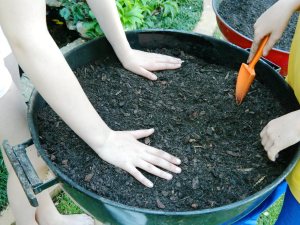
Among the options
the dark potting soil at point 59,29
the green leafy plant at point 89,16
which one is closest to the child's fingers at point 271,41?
the green leafy plant at point 89,16

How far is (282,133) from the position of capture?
2.98 feet

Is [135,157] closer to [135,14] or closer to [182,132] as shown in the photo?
[182,132]

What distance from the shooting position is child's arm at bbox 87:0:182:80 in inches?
45.2

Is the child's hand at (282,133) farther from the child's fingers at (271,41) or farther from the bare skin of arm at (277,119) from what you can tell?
the child's fingers at (271,41)

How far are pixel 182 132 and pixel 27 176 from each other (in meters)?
0.42

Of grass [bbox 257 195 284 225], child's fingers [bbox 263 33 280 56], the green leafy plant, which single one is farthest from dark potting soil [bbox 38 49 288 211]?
the green leafy plant

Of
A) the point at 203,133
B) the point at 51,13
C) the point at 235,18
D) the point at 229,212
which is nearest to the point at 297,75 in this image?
the point at 203,133

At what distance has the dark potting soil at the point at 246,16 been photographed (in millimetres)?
1794

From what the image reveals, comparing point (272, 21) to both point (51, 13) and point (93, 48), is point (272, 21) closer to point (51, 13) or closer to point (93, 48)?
point (93, 48)

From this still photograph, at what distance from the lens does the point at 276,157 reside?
39.1 inches

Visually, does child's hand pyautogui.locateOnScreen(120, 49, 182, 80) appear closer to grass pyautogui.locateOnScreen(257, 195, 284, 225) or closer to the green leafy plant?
grass pyautogui.locateOnScreen(257, 195, 284, 225)

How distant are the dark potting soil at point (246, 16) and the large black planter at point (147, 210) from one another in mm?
581

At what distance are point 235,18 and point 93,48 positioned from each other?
0.90 m

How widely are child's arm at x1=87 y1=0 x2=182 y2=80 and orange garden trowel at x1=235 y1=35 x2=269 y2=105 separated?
22cm
